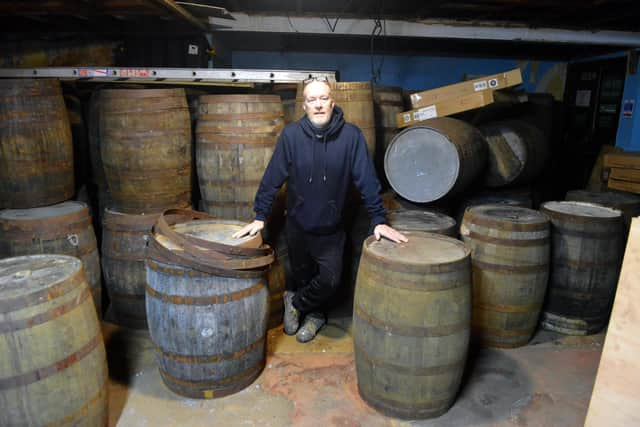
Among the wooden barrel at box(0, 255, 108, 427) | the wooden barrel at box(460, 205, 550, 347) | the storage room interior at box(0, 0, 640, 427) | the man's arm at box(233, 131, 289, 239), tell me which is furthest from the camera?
the wooden barrel at box(460, 205, 550, 347)

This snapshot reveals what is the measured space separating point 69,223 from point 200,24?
2735 mm

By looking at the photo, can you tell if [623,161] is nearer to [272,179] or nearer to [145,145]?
[272,179]

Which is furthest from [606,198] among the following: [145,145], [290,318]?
[145,145]

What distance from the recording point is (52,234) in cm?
279

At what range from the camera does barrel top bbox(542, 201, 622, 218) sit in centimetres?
322

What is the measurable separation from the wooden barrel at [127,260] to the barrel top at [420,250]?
1.62 metres

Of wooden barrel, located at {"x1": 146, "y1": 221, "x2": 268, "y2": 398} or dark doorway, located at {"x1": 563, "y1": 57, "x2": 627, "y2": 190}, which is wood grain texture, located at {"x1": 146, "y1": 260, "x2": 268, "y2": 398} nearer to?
wooden barrel, located at {"x1": 146, "y1": 221, "x2": 268, "y2": 398}

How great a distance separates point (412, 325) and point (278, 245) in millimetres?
1439

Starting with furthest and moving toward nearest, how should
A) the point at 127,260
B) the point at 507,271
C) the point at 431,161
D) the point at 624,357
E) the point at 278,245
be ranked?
the point at 431,161, the point at 278,245, the point at 127,260, the point at 507,271, the point at 624,357

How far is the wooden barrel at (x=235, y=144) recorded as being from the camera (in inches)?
124

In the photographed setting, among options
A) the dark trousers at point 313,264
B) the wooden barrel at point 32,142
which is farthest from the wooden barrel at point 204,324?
the wooden barrel at point 32,142

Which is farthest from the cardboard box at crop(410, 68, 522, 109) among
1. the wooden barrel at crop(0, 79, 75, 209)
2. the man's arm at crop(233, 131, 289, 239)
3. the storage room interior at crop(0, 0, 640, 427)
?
the wooden barrel at crop(0, 79, 75, 209)

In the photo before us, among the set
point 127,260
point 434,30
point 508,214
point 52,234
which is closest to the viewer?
point 52,234

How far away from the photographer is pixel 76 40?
489 centimetres
